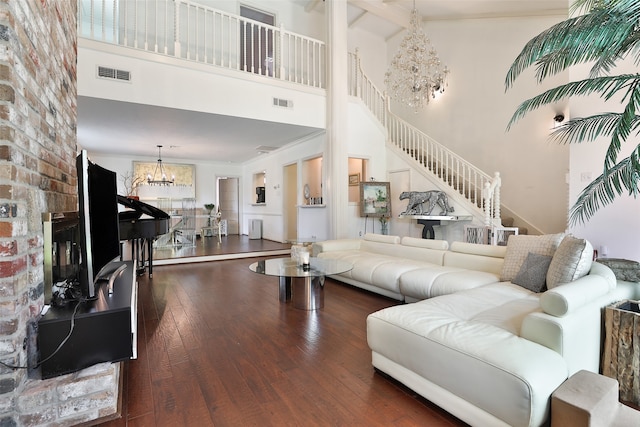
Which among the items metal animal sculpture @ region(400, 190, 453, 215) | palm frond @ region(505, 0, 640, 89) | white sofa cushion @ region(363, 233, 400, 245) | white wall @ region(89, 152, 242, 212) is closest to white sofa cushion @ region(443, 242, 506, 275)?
white sofa cushion @ region(363, 233, 400, 245)

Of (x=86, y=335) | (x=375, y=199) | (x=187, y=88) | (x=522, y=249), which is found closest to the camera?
(x=86, y=335)

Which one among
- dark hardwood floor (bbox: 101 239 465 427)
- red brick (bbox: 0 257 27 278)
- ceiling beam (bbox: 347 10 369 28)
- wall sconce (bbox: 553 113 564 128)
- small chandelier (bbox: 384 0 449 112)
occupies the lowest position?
dark hardwood floor (bbox: 101 239 465 427)

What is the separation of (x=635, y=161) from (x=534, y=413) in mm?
1799

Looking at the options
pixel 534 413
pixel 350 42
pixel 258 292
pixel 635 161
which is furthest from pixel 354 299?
pixel 350 42

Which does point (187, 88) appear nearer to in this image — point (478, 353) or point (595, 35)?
point (595, 35)

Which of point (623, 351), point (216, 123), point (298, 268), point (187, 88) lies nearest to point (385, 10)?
point (216, 123)

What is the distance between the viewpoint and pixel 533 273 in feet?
8.41

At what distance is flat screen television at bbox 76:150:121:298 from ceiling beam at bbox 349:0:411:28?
7041 mm

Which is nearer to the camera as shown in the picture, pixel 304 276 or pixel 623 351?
pixel 623 351

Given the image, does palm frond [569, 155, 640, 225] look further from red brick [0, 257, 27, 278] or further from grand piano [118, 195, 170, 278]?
grand piano [118, 195, 170, 278]

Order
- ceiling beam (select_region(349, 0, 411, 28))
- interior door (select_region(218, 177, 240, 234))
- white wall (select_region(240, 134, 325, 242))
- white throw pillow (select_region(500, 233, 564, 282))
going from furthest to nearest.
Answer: interior door (select_region(218, 177, 240, 234)) → ceiling beam (select_region(349, 0, 411, 28)) → white wall (select_region(240, 134, 325, 242)) → white throw pillow (select_region(500, 233, 564, 282))

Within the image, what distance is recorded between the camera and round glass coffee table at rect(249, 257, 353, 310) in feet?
10.5

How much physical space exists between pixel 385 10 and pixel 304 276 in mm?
7405

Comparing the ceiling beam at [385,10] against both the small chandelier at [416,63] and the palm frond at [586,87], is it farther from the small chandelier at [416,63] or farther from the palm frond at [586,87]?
the palm frond at [586,87]
